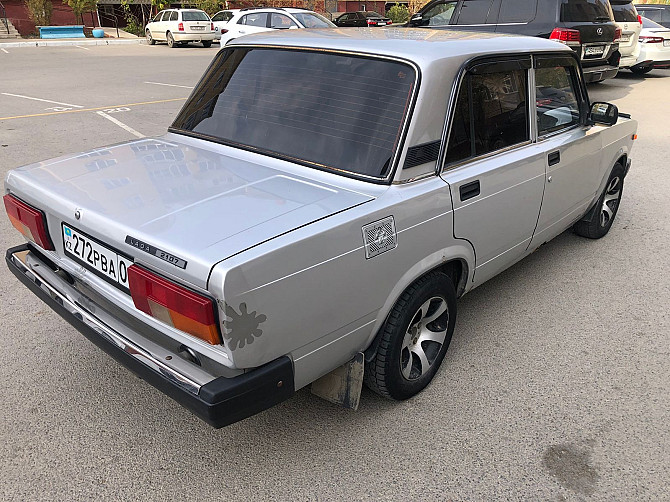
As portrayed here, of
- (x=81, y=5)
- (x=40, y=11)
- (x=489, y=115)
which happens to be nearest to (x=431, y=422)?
(x=489, y=115)

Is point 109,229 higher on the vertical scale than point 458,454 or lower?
higher

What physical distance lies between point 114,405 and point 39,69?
1603 cm

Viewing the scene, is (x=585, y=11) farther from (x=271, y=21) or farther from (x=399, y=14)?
(x=399, y=14)

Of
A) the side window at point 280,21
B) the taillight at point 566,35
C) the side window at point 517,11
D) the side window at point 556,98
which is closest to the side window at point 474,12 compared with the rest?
the side window at point 517,11

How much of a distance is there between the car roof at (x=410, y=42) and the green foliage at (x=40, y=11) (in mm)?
31303

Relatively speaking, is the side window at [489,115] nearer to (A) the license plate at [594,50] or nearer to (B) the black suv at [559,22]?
(B) the black suv at [559,22]

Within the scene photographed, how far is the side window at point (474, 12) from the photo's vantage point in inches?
380

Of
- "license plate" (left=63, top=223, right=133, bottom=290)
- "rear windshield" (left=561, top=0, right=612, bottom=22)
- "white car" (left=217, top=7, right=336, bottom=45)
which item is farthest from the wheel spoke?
"white car" (left=217, top=7, right=336, bottom=45)

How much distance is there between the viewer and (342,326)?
2.36m

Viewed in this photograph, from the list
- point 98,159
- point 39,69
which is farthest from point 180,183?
point 39,69

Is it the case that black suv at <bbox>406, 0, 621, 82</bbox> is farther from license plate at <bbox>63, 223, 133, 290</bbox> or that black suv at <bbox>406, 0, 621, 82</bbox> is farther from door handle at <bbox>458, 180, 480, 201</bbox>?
license plate at <bbox>63, 223, 133, 290</bbox>

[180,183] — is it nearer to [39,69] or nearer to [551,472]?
[551,472]

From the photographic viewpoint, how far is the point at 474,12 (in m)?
9.80

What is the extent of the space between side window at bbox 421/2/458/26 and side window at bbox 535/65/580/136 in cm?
685
